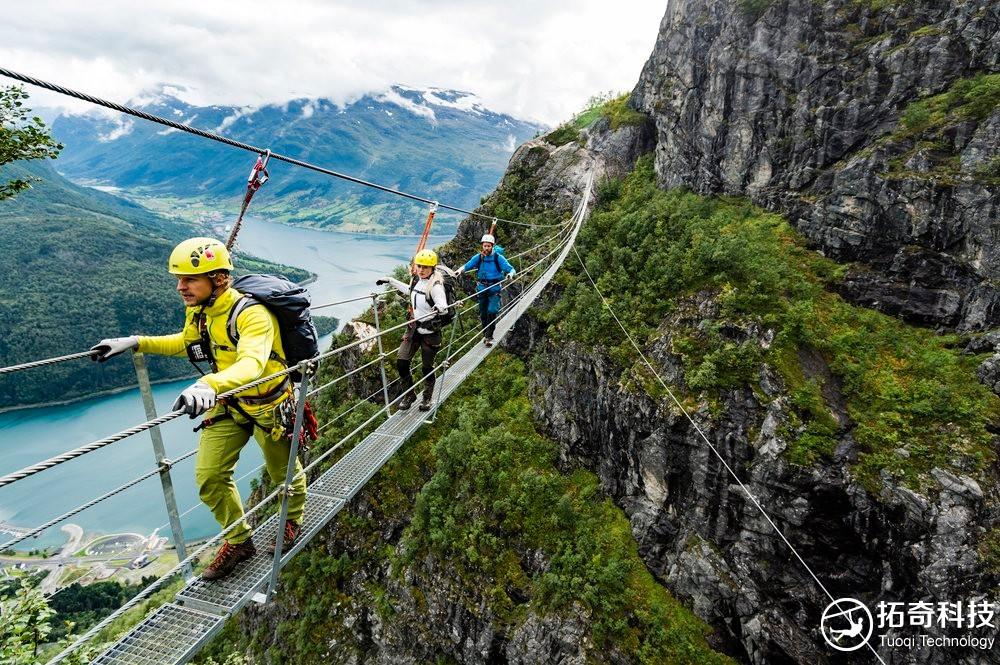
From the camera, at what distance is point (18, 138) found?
4.96 meters

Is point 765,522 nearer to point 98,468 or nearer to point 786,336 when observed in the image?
point 786,336

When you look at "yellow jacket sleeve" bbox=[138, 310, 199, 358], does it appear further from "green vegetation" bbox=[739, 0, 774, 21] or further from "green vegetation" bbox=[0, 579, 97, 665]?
"green vegetation" bbox=[739, 0, 774, 21]

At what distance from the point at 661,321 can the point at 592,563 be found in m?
6.10

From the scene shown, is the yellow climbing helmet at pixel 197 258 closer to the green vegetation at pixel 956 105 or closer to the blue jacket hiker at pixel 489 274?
the blue jacket hiker at pixel 489 274

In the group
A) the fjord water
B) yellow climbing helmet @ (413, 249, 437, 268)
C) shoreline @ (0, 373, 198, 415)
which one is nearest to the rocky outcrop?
yellow climbing helmet @ (413, 249, 437, 268)

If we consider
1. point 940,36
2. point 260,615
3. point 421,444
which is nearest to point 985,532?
point 940,36

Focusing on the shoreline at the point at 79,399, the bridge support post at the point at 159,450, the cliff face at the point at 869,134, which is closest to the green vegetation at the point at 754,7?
the cliff face at the point at 869,134

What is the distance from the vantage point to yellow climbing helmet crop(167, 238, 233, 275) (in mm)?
3014

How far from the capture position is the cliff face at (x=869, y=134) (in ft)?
30.6

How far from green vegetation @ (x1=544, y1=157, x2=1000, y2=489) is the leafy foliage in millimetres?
10621

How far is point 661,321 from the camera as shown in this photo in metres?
12.0

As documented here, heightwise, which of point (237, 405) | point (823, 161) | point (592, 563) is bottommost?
point (592, 563)

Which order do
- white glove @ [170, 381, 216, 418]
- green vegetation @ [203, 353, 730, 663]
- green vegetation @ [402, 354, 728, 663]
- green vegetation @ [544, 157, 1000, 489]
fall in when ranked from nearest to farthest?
1. white glove @ [170, 381, 216, 418]
2. green vegetation @ [544, 157, 1000, 489]
3. green vegetation @ [402, 354, 728, 663]
4. green vegetation @ [203, 353, 730, 663]

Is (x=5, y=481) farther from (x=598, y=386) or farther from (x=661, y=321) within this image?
(x=598, y=386)
